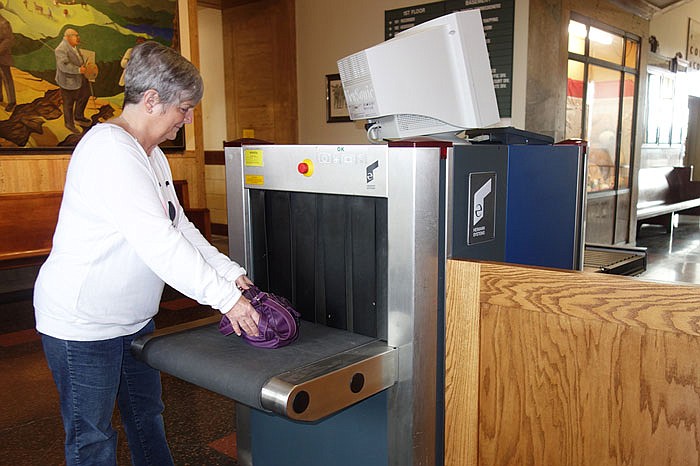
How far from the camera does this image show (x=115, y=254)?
1.41m

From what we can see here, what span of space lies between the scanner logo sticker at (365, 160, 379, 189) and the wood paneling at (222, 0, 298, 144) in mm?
5450

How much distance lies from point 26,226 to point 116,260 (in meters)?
3.26

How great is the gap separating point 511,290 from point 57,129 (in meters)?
4.26

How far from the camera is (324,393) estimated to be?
46.9 inches

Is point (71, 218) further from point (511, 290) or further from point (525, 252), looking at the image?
point (525, 252)

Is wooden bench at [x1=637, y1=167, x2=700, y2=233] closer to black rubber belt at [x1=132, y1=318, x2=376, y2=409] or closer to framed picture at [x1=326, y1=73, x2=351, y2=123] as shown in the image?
framed picture at [x1=326, y1=73, x2=351, y2=123]

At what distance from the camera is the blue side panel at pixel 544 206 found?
1.60 metres

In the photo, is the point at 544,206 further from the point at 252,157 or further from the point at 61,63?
the point at 61,63

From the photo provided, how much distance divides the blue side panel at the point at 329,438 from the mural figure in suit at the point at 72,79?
11.8 ft

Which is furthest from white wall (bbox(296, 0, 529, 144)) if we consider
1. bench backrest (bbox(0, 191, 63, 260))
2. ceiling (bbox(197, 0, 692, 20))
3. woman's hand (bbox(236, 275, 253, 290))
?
woman's hand (bbox(236, 275, 253, 290))

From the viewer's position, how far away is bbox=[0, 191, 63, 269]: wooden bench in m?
4.11

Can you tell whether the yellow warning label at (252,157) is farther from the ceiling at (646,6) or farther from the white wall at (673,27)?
the white wall at (673,27)

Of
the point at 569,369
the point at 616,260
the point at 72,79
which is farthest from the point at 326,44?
→ the point at 569,369

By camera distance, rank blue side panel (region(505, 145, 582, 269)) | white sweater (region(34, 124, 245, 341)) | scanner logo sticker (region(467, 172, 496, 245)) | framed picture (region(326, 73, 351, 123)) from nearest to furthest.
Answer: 1. white sweater (region(34, 124, 245, 341))
2. scanner logo sticker (region(467, 172, 496, 245))
3. blue side panel (region(505, 145, 582, 269))
4. framed picture (region(326, 73, 351, 123))
